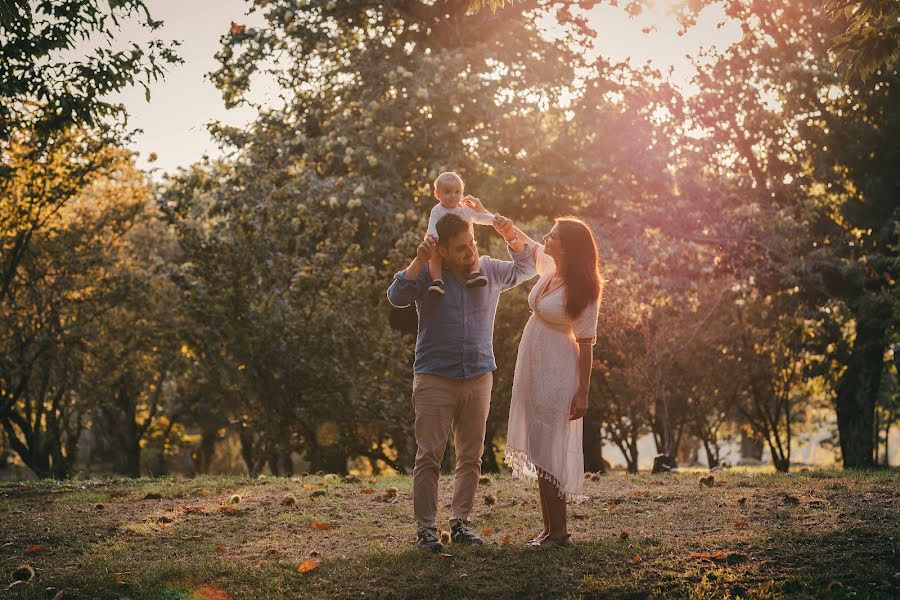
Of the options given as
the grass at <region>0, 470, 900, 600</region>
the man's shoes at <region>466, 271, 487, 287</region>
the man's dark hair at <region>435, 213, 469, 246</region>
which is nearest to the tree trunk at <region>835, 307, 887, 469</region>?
the grass at <region>0, 470, 900, 600</region>

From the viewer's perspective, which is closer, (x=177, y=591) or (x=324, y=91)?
(x=177, y=591)

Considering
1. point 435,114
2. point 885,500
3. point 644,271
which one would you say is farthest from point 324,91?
point 885,500

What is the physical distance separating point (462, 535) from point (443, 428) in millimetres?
823

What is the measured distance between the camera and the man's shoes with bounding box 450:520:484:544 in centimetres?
660

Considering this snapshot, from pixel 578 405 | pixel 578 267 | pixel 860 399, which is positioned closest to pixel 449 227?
pixel 578 267

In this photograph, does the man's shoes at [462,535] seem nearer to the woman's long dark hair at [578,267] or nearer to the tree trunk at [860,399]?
the woman's long dark hair at [578,267]

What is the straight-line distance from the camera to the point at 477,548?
6414 mm

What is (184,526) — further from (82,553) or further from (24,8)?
(24,8)

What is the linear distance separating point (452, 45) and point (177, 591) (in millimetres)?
16287

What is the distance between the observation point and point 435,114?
19219 millimetres

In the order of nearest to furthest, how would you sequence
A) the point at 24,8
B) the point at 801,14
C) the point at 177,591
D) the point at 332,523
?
the point at 177,591 → the point at 332,523 → the point at 24,8 → the point at 801,14

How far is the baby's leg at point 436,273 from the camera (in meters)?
6.38

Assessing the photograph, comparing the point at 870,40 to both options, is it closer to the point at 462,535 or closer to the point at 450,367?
the point at 450,367

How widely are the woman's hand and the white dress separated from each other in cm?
3
